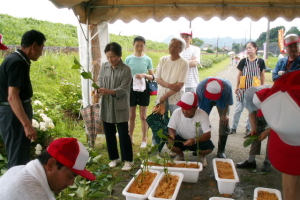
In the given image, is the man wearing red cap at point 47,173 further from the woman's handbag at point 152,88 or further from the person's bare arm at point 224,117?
the woman's handbag at point 152,88

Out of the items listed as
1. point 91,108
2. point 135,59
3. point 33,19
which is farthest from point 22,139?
point 33,19

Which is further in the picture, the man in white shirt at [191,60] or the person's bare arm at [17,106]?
the man in white shirt at [191,60]

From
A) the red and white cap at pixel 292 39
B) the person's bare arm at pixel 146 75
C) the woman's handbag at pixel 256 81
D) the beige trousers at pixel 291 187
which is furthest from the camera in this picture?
the woman's handbag at pixel 256 81

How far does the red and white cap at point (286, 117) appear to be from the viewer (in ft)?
5.16

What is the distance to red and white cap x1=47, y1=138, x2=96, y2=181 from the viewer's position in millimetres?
1314

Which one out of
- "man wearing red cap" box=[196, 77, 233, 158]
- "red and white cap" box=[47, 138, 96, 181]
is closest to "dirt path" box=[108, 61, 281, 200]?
"man wearing red cap" box=[196, 77, 233, 158]

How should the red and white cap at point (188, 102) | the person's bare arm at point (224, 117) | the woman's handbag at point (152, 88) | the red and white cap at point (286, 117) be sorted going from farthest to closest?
the woman's handbag at point (152, 88), the person's bare arm at point (224, 117), the red and white cap at point (188, 102), the red and white cap at point (286, 117)

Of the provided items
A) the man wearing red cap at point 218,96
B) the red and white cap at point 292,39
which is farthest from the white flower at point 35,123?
the red and white cap at point 292,39

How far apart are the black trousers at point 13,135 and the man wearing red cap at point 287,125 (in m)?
2.18

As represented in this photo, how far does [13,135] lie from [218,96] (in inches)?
94.7

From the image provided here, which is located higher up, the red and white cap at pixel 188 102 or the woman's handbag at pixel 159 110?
the red and white cap at pixel 188 102

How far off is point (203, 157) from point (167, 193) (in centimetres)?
116

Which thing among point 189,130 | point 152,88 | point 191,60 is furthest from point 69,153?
point 191,60

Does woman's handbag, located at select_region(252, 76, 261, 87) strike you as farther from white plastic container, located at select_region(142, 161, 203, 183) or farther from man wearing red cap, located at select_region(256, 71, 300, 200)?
man wearing red cap, located at select_region(256, 71, 300, 200)
